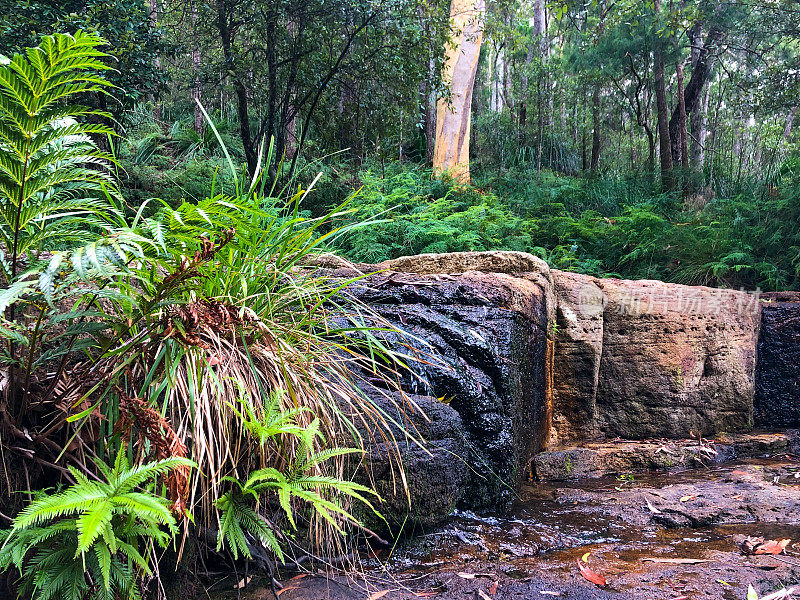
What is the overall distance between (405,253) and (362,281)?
3471 millimetres

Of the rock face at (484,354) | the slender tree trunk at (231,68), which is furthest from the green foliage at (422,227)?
the rock face at (484,354)

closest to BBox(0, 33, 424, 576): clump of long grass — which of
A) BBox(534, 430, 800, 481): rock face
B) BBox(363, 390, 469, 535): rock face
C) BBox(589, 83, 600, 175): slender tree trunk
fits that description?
BBox(363, 390, 469, 535): rock face

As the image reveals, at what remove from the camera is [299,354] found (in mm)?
2072

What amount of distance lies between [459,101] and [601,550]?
9714 millimetres

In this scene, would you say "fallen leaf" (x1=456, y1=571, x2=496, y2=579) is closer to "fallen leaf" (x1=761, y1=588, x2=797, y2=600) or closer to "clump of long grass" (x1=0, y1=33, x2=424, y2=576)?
"clump of long grass" (x1=0, y1=33, x2=424, y2=576)

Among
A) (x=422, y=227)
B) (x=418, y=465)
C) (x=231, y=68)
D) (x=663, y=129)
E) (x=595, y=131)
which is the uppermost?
(x=595, y=131)

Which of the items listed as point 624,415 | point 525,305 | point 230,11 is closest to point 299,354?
point 525,305

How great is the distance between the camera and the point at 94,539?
1311mm

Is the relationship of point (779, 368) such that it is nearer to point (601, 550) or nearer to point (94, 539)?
point (601, 550)

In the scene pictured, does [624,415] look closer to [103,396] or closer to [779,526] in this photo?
[779,526]

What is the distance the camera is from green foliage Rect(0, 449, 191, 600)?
1.33m

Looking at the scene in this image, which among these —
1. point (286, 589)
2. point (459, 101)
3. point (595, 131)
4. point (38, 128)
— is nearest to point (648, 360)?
point (286, 589)

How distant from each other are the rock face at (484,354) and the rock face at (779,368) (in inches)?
102

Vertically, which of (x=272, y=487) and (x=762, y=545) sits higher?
(x=272, y=487)
